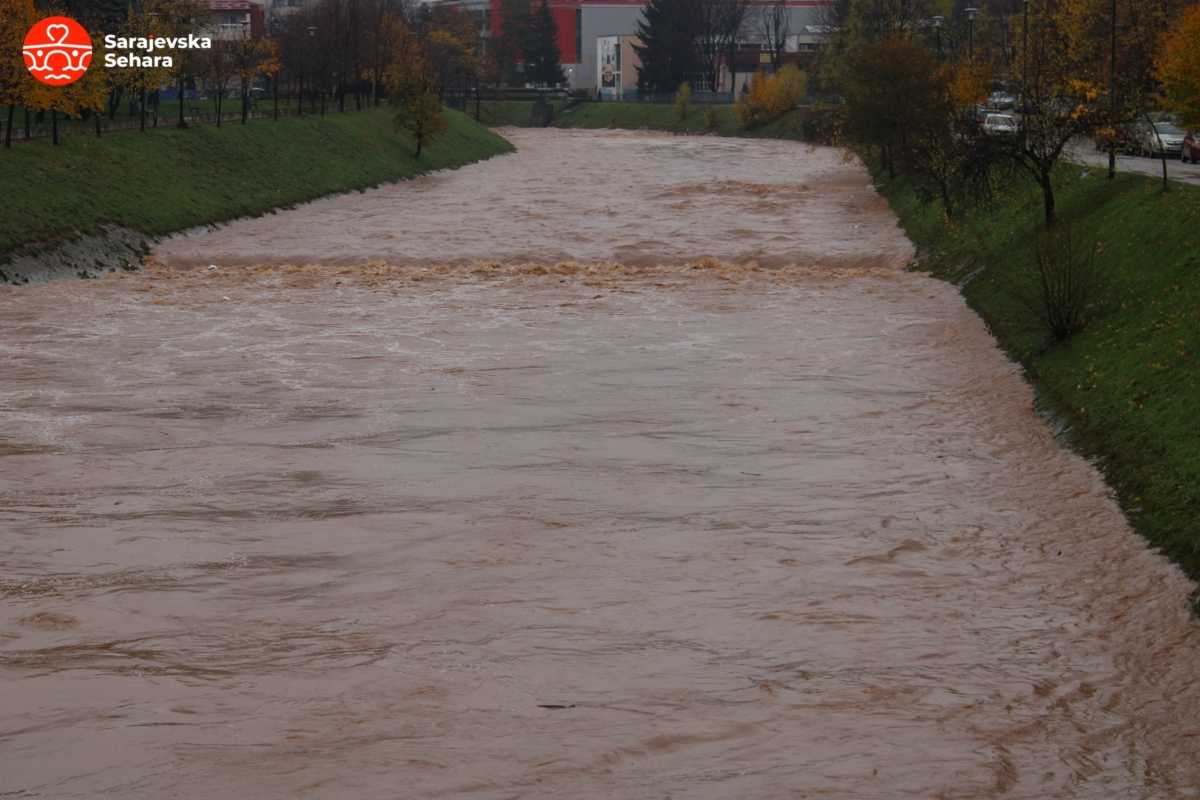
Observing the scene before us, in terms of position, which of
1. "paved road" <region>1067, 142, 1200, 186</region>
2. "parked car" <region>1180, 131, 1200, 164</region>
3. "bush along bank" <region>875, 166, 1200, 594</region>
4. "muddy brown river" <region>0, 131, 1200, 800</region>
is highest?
"parked car" <region>1180, 131, 1200, 164</region>

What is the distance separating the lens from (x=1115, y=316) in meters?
26.3

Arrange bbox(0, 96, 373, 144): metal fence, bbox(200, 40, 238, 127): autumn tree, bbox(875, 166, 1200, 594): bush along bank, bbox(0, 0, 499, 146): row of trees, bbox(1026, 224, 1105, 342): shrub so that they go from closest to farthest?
bbox(875, 166, 1200, 594): bush along bank → bbox(1026, 224, 1105, 342): shrub → bbox(0, 0, 499, 146): row of trees → bbox(0, 96, 373, 144): metal fence → bbox(200, 40, 238, 127): autumn tree

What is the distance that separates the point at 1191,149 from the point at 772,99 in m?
80.5

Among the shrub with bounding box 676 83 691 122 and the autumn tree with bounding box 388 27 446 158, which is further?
the shrub with bounding box 676 83 691 122

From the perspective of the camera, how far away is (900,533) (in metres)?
18.1

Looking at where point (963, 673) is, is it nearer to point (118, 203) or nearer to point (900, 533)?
point (900, 533)

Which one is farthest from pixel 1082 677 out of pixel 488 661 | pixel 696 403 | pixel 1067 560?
pixel 696 403

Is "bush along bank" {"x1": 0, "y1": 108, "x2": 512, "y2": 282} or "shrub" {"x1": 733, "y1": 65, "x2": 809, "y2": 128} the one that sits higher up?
"shrub" {"x1": 733, "y1": 65, "x2": 809, "y2": 128}

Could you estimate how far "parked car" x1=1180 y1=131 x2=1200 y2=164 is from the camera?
1965 inches

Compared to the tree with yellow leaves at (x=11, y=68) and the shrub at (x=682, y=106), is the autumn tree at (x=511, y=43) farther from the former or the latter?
the tree with yellow leaves at (x=11, y=68)

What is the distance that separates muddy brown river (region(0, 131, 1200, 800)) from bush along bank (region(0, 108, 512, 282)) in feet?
32.0

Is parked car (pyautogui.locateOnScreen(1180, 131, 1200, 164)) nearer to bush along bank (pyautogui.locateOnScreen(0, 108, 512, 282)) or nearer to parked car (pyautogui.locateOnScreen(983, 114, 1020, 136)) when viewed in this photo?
parked car (pyautogui.locateOnScreen(983, 114, 1020, 136))

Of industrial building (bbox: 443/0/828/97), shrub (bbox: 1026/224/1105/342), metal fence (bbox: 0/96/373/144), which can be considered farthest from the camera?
industrial building (bbox: 443/0/828/97)

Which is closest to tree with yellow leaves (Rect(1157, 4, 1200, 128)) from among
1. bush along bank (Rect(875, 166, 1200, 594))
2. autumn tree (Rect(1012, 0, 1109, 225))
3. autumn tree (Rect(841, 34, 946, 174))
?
autumn tree (Rect(1012, 0, 1109, 225))
